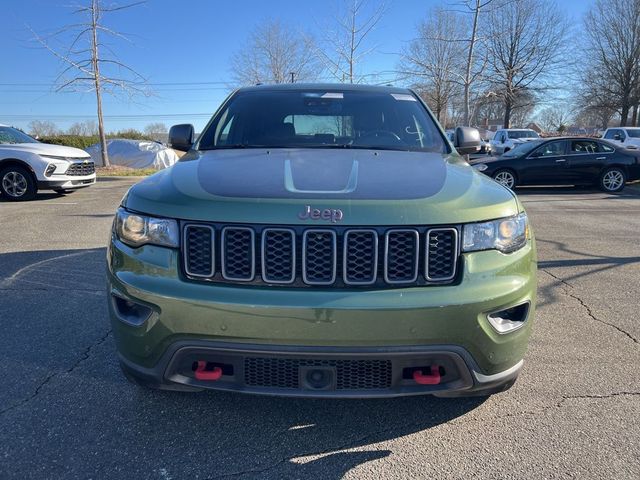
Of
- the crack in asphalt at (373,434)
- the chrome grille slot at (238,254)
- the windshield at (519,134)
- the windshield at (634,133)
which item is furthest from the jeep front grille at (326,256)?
the windshield at (519,134)

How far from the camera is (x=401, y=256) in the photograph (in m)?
2.07

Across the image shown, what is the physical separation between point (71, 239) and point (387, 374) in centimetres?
585

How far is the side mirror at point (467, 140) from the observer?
388 centimetres

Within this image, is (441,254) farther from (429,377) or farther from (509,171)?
(509,171)

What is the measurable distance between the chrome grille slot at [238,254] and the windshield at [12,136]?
1097 centimetres

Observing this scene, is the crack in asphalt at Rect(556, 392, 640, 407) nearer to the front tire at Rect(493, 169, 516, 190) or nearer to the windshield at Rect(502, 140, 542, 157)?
the front tire at Rect(493, 169, 516, 190)

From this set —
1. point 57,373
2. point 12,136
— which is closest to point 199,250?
point 57,373

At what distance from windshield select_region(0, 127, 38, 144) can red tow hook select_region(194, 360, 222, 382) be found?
10971 mm

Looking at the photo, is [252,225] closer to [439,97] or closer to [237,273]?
[237,273]

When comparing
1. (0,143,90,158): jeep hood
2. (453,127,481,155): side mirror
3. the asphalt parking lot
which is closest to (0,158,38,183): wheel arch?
(0,143,90,158): jeep hood

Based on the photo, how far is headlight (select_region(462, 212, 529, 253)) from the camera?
2115 mm

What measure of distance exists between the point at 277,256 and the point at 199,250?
337 millimetres

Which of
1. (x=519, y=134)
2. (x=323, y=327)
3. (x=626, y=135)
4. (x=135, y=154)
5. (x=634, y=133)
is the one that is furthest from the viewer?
(x=519, y=134)

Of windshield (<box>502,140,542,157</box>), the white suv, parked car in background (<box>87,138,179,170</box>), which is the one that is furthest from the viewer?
parked car in background (<box>87,138,179,170</box>)
